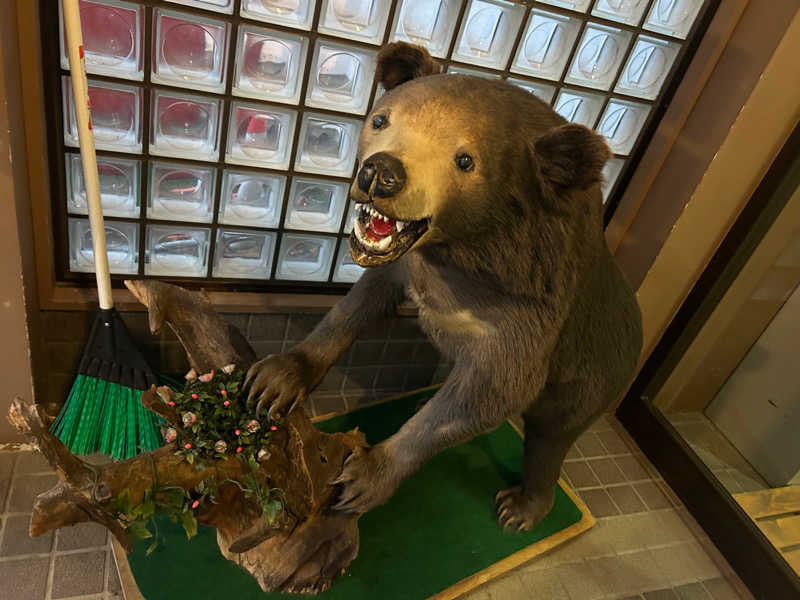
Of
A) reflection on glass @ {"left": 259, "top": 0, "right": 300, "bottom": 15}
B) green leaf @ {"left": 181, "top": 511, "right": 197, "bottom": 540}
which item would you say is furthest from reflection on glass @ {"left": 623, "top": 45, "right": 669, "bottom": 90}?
green leaf @ {"left": 181, "top": 511, "right": 197, "bottom": 540}

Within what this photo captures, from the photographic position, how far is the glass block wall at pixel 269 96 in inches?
50.7

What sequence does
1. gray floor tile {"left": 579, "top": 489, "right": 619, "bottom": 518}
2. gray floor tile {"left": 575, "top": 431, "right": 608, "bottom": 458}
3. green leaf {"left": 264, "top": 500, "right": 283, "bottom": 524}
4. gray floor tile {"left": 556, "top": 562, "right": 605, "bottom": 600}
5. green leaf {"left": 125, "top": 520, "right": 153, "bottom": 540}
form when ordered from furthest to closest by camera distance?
gray floor tile {"left": 575, "top": 431, "right": 608, "bottom": 458}, gray floor tile {"left": 579, "top": 489, "right": 619, "bottom": 518}, gray floor tile {"left": 556, "top": 562, "right": 605, "bottom": 600}, green leaf {"left": 264, "top": 500, "right": 283, "bottom": 524}, green leaf {"left": 125, "top": 520, "right": 153, "bottom": 540}

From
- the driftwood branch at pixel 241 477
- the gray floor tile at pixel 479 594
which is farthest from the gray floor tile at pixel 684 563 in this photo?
the driftwood branch at pixel 241 477

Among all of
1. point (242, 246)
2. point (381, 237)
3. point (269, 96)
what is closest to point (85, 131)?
point (269, 96)

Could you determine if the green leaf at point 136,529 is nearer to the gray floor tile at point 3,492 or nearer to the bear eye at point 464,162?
the gray floor tile at point 3,492

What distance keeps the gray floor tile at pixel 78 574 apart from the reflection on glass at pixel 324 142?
1.18 metres

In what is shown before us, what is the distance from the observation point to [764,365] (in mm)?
2016

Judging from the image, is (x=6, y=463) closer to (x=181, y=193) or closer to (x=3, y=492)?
(x=3, y=492)

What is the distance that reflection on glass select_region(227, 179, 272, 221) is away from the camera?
1557mm

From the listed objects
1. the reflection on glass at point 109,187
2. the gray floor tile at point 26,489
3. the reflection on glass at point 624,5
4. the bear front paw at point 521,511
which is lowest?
the gray floor tile at point 26,489

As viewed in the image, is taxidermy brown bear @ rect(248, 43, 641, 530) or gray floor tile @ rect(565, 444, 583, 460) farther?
gray floor tile @ rect(565, 444, 583, 460)

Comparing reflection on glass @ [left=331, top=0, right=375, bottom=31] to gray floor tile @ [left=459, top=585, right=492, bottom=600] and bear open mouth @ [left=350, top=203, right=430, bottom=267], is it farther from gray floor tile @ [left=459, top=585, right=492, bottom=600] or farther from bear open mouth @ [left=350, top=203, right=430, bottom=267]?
gray floor tile @ [left=459, top=585, right=492, bottom=600]

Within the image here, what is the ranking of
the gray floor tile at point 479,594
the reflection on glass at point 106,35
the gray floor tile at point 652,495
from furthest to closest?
the gray floor tile at point 652,495, the gray floor tile at point 479,594, the reflection on glass at point 106,35

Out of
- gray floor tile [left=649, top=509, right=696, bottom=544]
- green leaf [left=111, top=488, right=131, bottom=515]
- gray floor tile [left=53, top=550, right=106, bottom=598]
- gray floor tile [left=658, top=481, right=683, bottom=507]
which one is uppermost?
green leaf [left=111, top=488, right=131, bottom=515]
